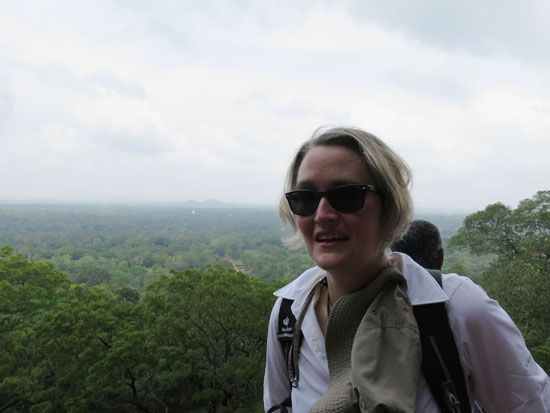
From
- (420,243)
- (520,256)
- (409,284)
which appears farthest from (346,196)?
(520,256)

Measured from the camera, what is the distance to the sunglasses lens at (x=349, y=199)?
143 centimetres

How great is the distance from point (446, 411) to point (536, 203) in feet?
66.8

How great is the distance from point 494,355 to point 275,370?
91 centimetres

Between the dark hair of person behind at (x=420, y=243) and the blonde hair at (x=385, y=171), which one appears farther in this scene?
the dark hair of person behind at (x=420, y=243)

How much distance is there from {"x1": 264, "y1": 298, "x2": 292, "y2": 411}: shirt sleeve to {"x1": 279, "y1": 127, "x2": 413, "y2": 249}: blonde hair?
0.64m

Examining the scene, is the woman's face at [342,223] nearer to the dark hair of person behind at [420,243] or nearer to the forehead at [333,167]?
the forehead at [333,167]

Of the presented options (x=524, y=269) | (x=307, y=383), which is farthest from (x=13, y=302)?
(x=524, y=269)

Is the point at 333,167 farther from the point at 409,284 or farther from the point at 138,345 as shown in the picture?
the point at 138,345

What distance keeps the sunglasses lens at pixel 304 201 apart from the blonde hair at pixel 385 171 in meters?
0.20

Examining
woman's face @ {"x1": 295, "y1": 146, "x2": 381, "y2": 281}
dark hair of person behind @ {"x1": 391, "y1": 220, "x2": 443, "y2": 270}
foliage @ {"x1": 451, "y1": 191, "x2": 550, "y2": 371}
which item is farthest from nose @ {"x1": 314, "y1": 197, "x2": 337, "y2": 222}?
foliage @ {"x1": 451, "y1": 191, "x2": 550, "y2": 371}

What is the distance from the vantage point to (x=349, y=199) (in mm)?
1438

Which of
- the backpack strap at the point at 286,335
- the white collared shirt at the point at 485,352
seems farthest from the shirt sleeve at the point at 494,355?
the backpack strap at the point at 286,335

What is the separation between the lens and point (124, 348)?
A: 8.77 meters

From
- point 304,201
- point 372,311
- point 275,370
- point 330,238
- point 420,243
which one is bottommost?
point 275,370
